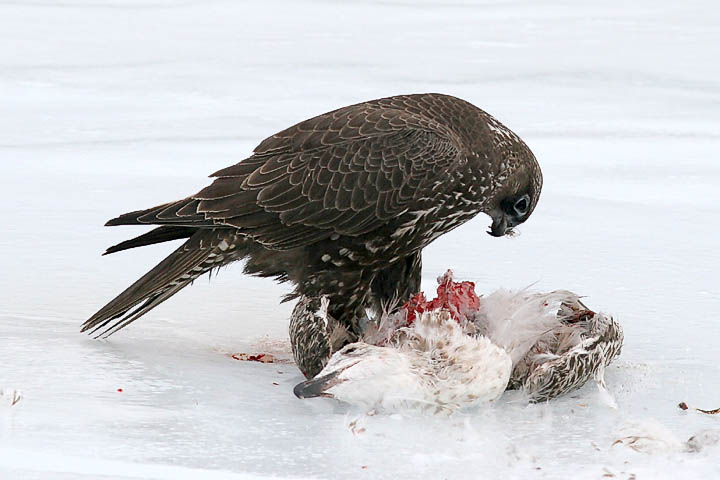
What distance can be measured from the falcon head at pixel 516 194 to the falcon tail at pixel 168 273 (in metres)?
1.07

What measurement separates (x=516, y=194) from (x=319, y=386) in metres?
1.38

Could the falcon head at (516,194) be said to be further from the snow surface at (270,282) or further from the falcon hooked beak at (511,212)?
the snow surface at (270,282)

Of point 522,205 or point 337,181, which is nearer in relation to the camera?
point 337,181

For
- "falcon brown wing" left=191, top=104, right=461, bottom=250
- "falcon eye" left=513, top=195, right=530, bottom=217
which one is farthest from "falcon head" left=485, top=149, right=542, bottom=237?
"falcon brown wing" left=191, top=104, right=461, bottom=250

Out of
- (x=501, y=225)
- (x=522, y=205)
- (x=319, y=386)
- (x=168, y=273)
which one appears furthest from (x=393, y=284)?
(x=319, y=386)

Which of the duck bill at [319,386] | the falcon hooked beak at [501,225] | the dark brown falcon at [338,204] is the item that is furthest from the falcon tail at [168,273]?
the falcon hooked beak at [501,225]

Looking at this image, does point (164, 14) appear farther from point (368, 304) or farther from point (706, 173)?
point (368, 304)

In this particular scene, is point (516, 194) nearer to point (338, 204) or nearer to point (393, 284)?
point (393, 284)

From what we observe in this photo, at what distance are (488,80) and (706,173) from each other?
9.79ft

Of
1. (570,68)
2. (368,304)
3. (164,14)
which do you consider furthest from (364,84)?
(368,304)

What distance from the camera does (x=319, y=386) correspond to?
4.17 m

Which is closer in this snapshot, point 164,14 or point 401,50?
point 401,50

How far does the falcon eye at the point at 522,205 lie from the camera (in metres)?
5.12

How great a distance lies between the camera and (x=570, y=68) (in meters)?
10.6
